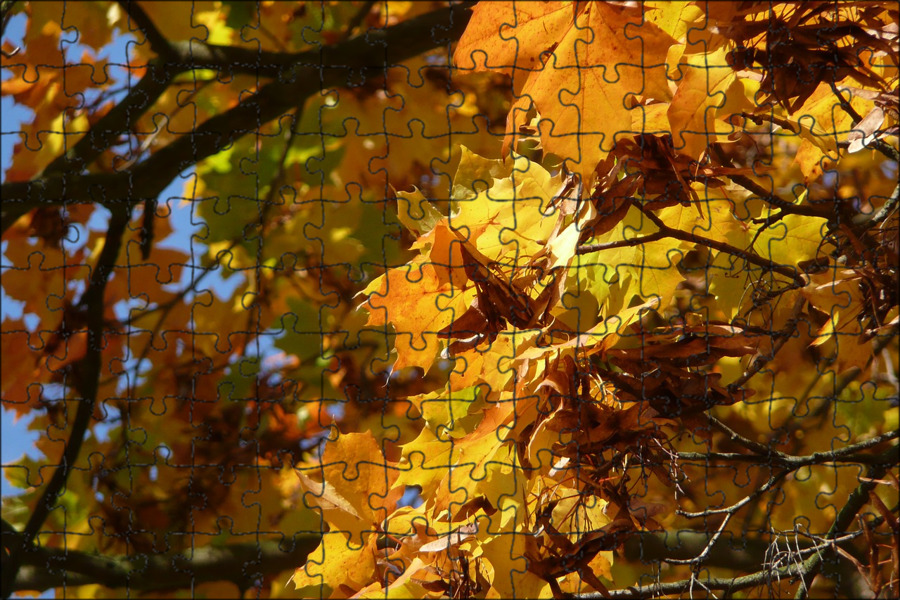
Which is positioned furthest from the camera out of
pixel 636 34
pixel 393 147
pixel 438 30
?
pixel 393 147

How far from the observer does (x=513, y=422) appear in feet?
2.67

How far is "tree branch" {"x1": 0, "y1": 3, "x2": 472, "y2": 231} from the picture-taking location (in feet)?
5.41

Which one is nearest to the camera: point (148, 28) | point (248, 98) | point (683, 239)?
point (683, 239)

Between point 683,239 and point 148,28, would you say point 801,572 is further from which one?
point 148,28

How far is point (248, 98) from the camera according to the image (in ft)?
5.87

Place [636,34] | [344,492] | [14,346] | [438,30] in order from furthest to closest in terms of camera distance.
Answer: [14,346] → [438,30] → [344,492] → [636,34]

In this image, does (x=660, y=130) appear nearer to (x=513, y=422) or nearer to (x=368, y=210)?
(x=513, y=422)

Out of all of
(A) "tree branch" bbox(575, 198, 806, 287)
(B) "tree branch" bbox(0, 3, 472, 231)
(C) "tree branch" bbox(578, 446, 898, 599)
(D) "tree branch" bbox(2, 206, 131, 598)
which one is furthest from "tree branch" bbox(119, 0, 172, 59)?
(C) "tree branch" bbox(578, 446, 898, 599)

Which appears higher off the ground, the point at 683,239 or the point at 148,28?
the point at 148,28

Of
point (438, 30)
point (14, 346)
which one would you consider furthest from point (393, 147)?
point (14, 346)

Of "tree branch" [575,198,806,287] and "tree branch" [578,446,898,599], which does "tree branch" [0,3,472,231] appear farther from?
"tree branch" [578,446,898,599]

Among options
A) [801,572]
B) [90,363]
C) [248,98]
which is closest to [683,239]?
[801,572]

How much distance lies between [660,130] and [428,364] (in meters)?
0.34

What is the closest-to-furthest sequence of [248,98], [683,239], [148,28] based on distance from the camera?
[683,239]
[148,28]
[248,98]
